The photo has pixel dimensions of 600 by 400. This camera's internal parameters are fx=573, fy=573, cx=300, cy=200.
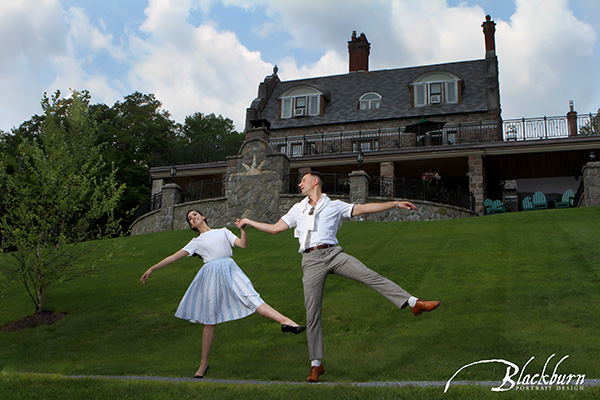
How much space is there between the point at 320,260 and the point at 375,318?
10.7ft

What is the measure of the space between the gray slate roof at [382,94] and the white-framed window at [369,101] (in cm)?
27

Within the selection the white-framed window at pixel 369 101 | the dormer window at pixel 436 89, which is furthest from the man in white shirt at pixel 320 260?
the white-framed window at pixel 369 101

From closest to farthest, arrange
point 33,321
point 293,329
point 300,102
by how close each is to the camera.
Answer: point 293,329, point 33,321, point 300,102

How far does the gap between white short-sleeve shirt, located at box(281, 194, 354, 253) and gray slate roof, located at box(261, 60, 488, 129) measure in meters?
26.9

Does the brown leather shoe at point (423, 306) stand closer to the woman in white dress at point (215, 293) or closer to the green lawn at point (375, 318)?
the green lawn at point (375, 318)

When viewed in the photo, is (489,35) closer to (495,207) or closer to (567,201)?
(567,201)

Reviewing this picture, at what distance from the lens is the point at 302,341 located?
8.34m

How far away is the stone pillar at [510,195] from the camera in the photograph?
88.5 ft

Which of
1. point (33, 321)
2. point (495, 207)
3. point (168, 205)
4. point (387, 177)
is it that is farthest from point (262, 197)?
point (33, 321)

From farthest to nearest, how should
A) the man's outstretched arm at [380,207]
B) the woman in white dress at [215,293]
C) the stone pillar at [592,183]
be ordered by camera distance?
the stone pillar at [592,183], the woman in white dress at [215,293], the man's outstretched arm at [380,207]

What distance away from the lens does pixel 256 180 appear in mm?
22828

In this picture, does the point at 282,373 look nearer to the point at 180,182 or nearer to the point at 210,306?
the point at 210,306

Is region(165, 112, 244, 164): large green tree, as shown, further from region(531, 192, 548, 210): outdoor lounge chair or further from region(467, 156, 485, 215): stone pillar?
region(531, 192, 548, 210): outdoor lounge chair

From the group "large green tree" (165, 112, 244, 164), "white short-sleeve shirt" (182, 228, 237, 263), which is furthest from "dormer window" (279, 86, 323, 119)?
"white short-sleeve shirt" (182, 228, 237, 263)
